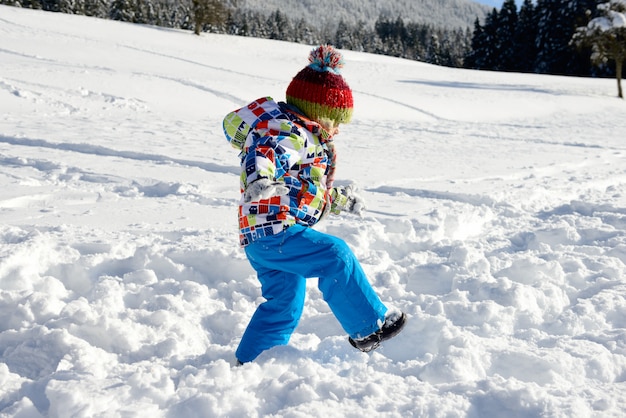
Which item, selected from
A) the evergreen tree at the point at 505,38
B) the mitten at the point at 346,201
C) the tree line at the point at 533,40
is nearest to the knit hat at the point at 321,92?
the mitten at the point at 346,201

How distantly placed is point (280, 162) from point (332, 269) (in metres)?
0.49

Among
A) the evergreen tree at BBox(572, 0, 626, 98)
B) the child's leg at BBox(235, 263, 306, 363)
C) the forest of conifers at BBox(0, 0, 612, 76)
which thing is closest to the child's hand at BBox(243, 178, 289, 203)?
the child's leg at BBox(235, 263, 306, 363)

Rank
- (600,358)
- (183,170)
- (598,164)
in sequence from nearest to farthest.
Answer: (600,358) < (183,170) < (598,164)

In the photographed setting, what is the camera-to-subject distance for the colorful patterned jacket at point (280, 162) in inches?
90.7

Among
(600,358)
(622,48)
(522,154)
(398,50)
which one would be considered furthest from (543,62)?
(600,358)

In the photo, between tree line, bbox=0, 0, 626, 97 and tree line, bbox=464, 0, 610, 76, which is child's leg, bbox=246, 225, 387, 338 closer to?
tree line, bbox=0, 0, 626, 97

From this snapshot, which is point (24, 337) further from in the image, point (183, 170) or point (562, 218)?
point (562, 218)

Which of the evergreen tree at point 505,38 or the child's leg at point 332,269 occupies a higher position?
the evergreen tree at point 505,38

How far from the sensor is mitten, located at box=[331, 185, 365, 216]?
2832mm

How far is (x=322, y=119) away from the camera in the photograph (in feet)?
8.36

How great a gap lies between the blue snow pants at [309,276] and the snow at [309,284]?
0.15 m

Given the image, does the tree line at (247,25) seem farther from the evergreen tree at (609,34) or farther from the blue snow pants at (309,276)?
the blue snow pants at (309,276)

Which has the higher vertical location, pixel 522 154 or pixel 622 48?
pixel 622 48

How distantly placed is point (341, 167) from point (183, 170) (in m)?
1.90
